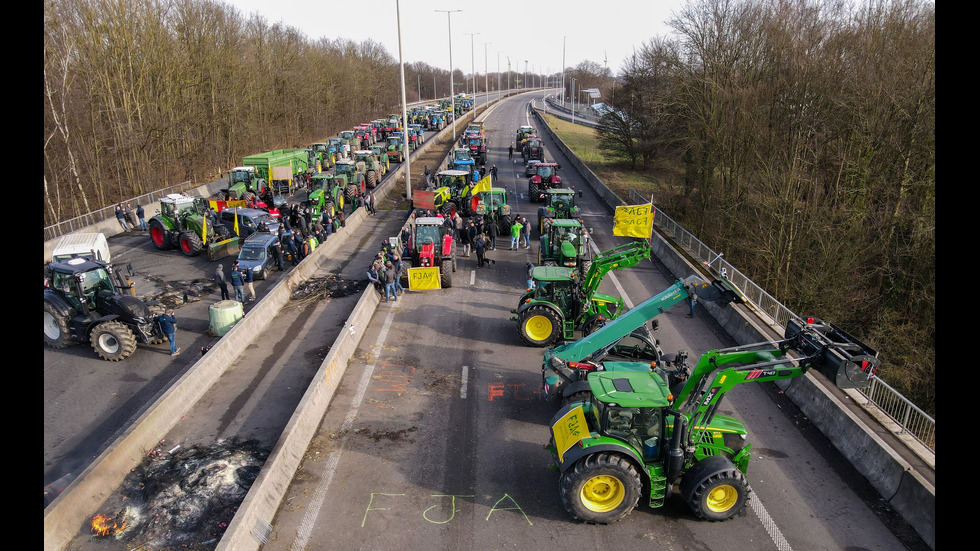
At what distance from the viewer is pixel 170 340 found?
46.6ft

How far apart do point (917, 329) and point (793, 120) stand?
8.91 meters

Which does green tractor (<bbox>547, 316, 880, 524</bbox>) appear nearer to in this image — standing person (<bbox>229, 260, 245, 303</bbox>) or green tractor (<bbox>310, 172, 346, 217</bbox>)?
standing person (<bbox>229, 260, 245, 303</bbox>)

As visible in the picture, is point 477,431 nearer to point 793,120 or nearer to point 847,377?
point 847,377

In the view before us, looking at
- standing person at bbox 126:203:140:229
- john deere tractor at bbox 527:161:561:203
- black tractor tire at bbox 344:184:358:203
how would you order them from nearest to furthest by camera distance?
1. standing person at bbox 126:203:140:229
2. black tractor tire at bbox 344:184:358:203
3. john deere tractor at bbox 527:161:561:203

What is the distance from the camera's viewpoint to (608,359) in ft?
39.2

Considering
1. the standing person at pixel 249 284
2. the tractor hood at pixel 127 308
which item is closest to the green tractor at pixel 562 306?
the standing person at pixel 249 284

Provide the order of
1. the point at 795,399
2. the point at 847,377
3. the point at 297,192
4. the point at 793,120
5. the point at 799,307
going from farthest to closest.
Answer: the point at 297,192 → the point at 793,120 → the point at 799,307 → the point at 795,399 → the point at 847,377

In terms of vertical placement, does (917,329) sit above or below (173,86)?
below

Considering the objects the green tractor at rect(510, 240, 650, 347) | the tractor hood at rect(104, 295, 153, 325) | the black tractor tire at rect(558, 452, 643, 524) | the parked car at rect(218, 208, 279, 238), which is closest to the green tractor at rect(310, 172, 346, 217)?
the parked car at rect(218, 208, 279, 238)

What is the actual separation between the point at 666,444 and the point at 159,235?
22.6m

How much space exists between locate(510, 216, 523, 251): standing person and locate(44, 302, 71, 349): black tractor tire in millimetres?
15098

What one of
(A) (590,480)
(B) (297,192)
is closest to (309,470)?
(A) (590,480)

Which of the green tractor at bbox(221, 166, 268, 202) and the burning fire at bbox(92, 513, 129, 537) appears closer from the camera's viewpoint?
the burning fire at bbox(92, 513, 129, 537)

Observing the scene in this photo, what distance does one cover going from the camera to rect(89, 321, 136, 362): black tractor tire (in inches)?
538
